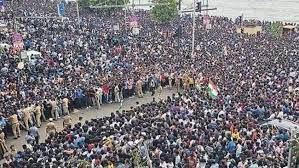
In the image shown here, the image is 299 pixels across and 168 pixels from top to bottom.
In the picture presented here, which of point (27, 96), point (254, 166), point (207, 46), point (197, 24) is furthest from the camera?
point (197, 24)

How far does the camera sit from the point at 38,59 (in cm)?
3162

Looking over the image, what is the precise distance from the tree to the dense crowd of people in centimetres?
312

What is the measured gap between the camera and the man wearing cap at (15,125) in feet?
74.8

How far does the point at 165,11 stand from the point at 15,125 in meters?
29.6

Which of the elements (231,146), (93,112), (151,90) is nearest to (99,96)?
(93,112)

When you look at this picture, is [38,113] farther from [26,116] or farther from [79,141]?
[79,141]

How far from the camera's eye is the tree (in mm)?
50438

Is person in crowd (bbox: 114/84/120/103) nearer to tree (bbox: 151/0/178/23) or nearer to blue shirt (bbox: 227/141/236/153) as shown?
blue shirt (bbox: 227/141/236/153)

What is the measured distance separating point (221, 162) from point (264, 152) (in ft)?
6.50

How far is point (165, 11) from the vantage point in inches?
1988

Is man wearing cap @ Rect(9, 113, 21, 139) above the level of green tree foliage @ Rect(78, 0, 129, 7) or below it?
below

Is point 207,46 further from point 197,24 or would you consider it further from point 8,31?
point 8,31

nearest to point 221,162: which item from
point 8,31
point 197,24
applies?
point 8,31

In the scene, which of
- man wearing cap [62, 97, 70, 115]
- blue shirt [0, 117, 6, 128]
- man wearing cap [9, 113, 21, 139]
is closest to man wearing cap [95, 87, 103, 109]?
man wearing cap [62, 97, 70, 115]
